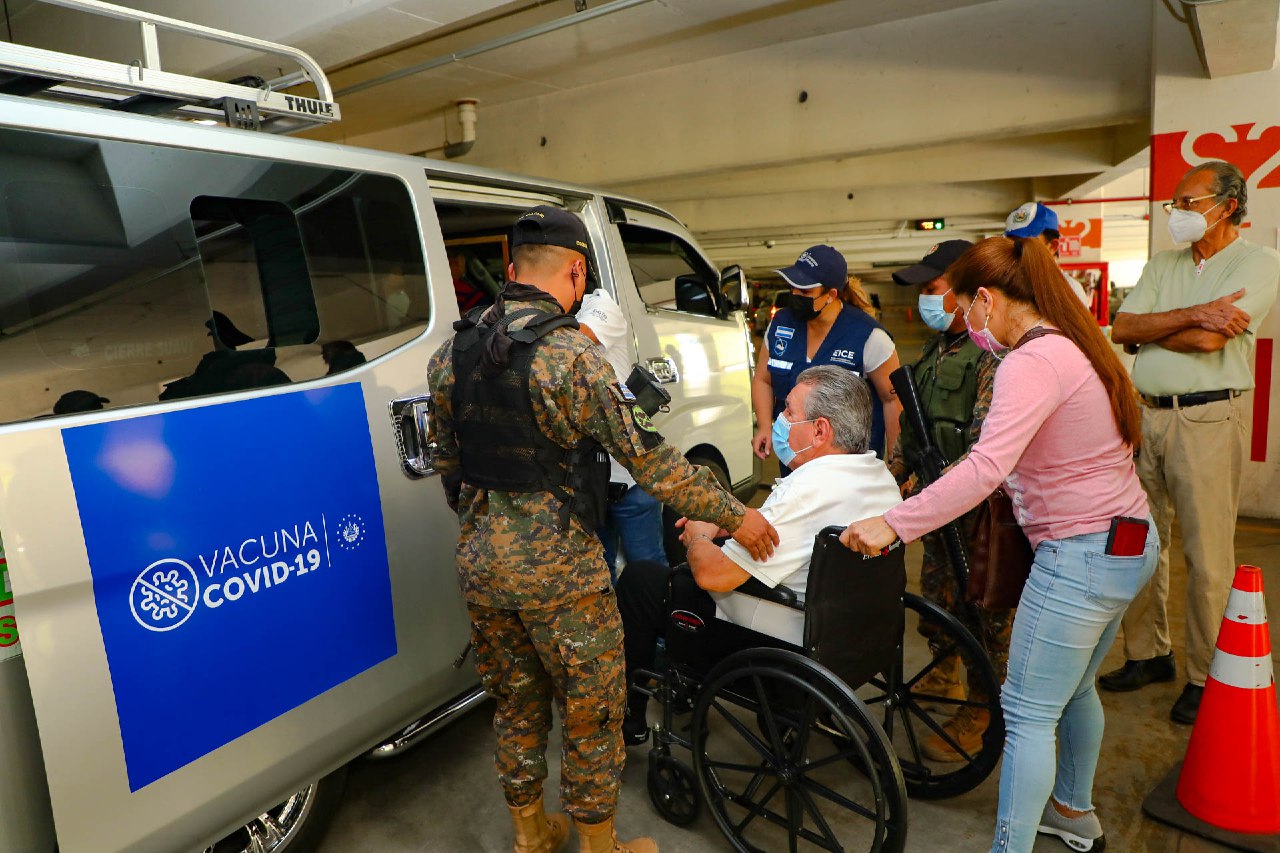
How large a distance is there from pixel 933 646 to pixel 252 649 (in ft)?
6.50

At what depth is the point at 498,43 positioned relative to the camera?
5184mm

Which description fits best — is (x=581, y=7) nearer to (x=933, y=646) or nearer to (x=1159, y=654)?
(x=933, y=646)

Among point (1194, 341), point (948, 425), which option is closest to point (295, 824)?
point (948, 425)

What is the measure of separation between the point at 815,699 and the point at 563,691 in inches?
23.5

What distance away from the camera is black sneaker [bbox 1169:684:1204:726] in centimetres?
274

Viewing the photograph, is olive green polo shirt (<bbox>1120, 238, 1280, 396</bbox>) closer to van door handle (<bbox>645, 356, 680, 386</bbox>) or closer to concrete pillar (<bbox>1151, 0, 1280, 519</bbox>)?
van door handle (<bbox>645, 356, 680, 386</bbox>)

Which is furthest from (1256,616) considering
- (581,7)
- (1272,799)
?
(581,7)

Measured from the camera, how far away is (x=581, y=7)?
4797 millimetres

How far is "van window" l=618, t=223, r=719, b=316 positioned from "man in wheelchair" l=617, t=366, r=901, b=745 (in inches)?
59.2

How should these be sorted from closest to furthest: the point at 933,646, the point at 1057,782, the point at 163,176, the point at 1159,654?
the point at 163,176
the point at 1057,782
the point at 933,646
the point at 1159,654

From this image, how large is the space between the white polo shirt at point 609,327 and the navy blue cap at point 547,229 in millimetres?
705

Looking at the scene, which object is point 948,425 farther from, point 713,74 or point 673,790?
point 713,74

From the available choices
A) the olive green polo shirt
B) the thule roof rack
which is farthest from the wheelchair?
the thule roof rack

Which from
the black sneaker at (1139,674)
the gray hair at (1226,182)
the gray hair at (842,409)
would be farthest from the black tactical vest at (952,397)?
the black sneaker at (1139,674)
